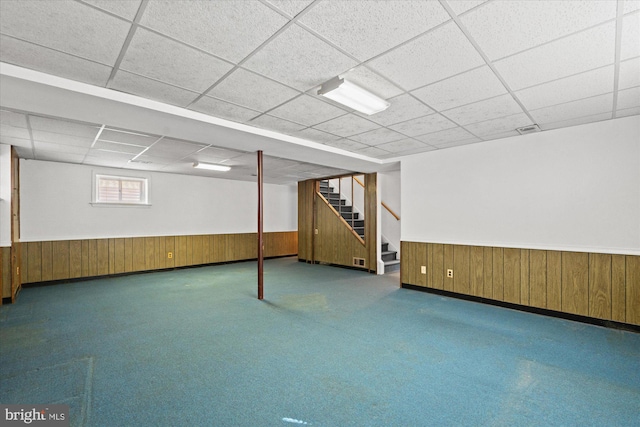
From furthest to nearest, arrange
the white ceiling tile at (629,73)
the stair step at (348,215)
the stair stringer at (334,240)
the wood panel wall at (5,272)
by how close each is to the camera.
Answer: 1. the stair step at (348,215)
2. the stair stringer at (334,240)
3. the wood panel wall at (5,272)
4. the white ceiling tile at (629,73)

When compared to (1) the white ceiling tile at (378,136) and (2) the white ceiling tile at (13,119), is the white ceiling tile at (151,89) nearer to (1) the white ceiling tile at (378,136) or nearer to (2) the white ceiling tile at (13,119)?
(2) the white ceiling tile at (13,119)

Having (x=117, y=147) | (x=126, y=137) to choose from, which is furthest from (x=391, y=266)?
(x=117, y=147)

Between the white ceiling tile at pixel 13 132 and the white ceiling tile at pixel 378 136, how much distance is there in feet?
13.7

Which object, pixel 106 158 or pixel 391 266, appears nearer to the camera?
pixel 106 158

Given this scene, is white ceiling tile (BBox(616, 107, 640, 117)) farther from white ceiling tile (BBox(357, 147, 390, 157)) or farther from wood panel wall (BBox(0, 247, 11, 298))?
wood panel wall (BBox(0, 247, 11, 298))

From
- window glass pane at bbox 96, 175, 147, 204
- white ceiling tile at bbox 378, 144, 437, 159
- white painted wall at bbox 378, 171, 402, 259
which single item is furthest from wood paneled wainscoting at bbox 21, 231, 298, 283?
white ceiling tile at bbox 378, 144, 437, 159

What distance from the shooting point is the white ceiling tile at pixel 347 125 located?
11.1 ft

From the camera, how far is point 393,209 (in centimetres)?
827

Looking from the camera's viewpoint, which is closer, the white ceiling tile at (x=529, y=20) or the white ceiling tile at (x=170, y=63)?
the white ceiling tile at (x=529, y=20)

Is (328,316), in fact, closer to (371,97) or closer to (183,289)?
(371,97)

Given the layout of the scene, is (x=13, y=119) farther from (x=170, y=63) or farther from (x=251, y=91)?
(x=251, y=91)

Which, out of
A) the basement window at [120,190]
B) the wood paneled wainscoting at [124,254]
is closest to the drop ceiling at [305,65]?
the basement window at [120,190]

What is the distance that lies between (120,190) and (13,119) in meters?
3.49

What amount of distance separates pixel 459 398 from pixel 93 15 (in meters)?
3.33
